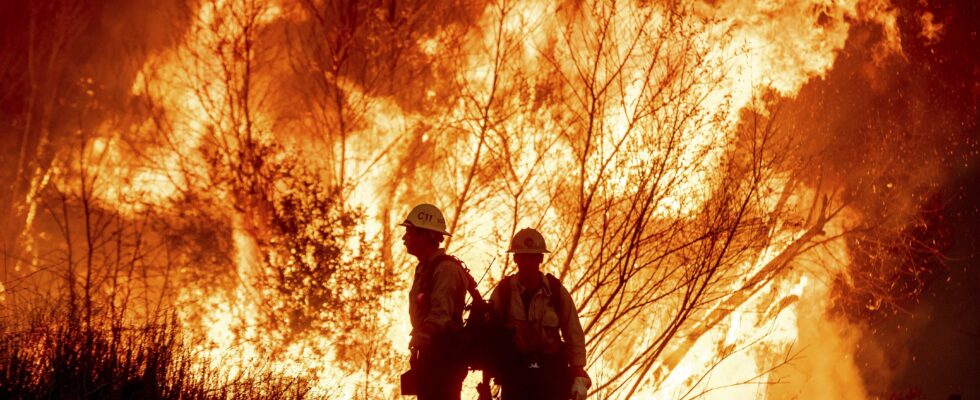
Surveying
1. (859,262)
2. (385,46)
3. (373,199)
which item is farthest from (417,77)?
(859,262)

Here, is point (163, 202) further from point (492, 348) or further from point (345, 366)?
point (492, 348)

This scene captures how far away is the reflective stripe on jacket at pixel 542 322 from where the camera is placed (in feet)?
19.3

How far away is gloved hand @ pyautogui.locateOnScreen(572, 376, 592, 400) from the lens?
5832 millimetres

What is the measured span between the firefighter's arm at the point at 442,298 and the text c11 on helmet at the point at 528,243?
0.46 metres

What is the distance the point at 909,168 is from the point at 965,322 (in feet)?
8.69

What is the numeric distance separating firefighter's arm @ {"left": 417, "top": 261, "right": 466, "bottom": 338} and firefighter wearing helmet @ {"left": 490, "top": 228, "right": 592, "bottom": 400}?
45 centimetres

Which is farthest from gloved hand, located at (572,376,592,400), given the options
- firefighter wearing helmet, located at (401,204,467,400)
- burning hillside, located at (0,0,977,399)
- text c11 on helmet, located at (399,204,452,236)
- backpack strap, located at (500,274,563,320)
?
burning hillside, located at (0,0,977,399)

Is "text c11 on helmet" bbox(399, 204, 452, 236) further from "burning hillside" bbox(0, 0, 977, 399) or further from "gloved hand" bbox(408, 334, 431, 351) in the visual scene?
"burning hillside" bbox(0, 0, 977, 399)

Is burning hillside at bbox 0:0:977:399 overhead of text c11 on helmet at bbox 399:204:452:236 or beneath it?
overhead

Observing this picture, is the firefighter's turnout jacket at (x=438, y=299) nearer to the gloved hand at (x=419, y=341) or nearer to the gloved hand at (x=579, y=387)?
the gloved hand at (x=419, y=341)

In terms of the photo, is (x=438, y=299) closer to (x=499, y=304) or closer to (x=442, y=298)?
(x=442, y=298)

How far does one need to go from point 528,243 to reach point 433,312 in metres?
0.78

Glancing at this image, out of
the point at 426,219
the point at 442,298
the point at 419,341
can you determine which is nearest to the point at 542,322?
the point at 442,298

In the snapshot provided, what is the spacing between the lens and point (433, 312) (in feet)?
18.0
